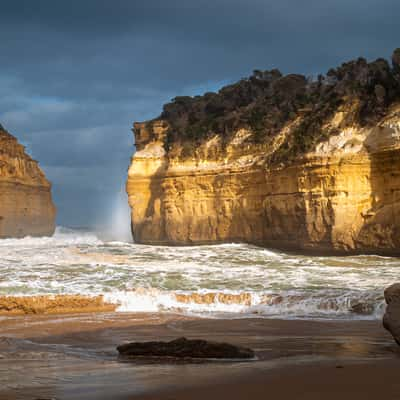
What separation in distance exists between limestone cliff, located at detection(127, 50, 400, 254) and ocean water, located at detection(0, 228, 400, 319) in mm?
1716

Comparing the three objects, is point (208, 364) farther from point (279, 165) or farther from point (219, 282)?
point (279, 165)

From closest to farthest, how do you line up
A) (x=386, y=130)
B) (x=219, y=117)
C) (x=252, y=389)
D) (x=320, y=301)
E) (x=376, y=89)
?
(x=252, y=389)
(x=320, y=301)
(x=386, y=130)
(x=376, y=89)
(x=219, y=117)

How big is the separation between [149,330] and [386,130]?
1267 centimetres

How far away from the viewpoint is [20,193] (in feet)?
143

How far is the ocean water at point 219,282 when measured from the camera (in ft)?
37.9

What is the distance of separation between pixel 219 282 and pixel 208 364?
8.18 meters

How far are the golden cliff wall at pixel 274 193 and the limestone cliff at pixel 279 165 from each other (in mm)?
40

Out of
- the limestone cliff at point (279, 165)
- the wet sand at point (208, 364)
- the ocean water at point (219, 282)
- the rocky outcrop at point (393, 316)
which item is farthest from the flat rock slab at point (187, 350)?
the limestone cliff at point (279, 165)

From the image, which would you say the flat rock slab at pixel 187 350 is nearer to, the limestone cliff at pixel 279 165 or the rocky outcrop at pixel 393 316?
the rocky outcrop at pixel 393 316

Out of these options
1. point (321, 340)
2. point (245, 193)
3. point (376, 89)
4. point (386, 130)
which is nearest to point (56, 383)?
point (321, 340)

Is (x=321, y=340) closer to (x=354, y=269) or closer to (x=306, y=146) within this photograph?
(x=354, y=269)

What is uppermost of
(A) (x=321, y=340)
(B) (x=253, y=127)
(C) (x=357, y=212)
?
(B) (x=253, y=127)

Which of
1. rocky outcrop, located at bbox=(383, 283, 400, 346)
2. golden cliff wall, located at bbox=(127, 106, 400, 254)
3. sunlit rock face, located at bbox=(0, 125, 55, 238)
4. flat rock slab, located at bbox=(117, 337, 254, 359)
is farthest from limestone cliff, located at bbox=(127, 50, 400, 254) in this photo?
sunlit rock face, located at bbox=(0, 125, 55, 238)

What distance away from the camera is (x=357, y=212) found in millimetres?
19969
